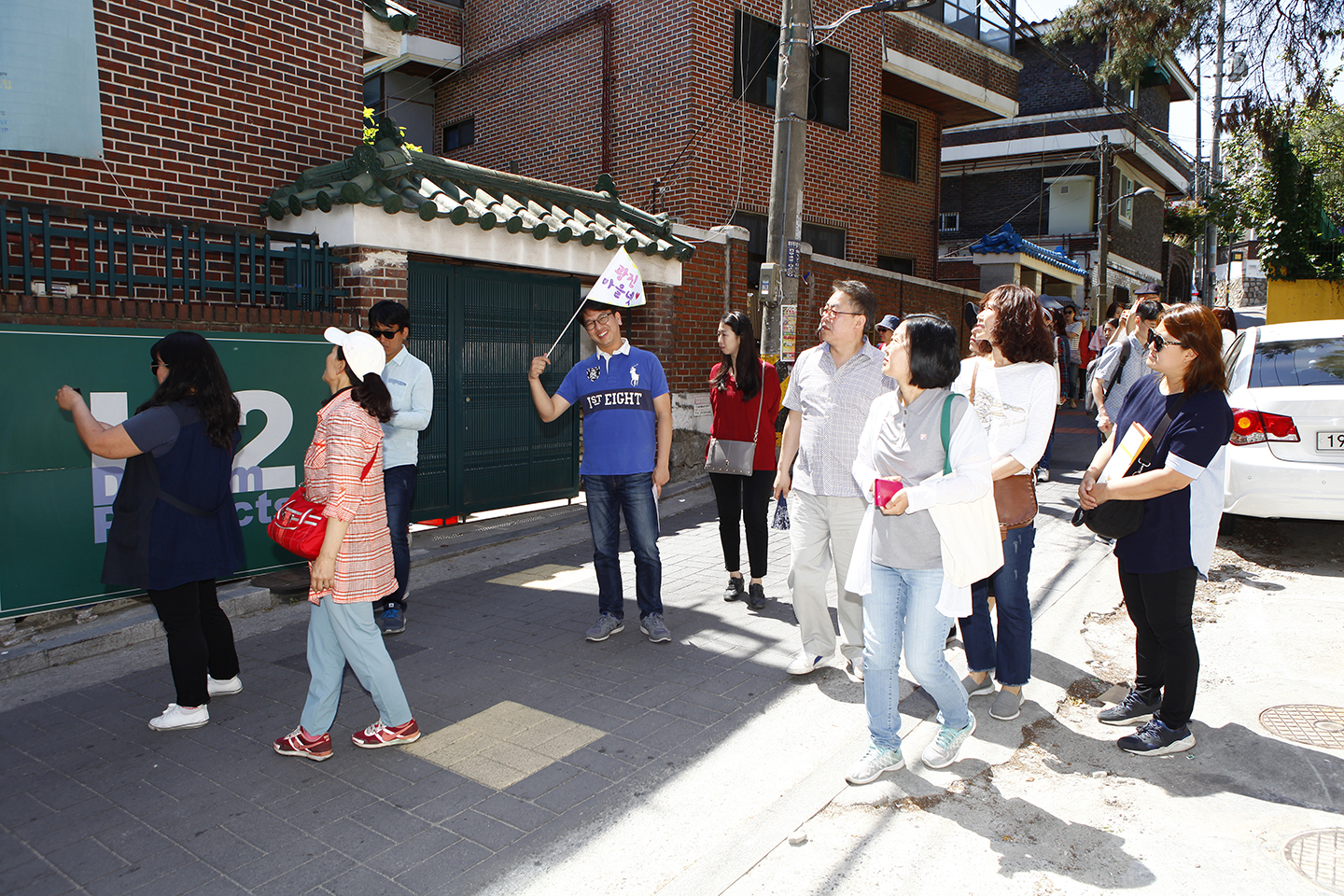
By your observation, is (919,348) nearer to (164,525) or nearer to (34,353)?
(164,525)

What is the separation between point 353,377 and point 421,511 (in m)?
4.39

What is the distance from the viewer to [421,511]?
822cm

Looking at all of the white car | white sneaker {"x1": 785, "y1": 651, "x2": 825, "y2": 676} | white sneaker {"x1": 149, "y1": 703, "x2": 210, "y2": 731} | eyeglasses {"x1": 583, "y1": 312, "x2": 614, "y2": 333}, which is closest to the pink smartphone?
white sneaker {"x1": 785, "y1": 651, "x2": 825, "y2": 676}

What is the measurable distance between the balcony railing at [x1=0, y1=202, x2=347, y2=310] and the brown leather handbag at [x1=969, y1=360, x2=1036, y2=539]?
16.8 feet

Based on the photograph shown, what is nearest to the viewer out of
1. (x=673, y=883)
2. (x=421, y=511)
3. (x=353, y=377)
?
(x=673, y=883)

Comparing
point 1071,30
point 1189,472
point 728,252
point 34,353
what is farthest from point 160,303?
point 1071,30

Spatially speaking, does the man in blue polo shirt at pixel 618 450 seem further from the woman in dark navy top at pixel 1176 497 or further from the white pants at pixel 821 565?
the woman in dark navy top at pixel 1176 497

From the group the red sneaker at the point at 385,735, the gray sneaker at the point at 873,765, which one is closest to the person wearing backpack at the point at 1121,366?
Result: the gray sneaker at the point at 873,765

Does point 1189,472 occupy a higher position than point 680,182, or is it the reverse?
point 680,182

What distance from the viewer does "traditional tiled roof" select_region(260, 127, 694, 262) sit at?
729 cm

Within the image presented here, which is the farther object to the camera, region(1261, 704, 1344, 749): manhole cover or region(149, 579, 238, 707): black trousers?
region(149, 579, 238, 707): black trousers

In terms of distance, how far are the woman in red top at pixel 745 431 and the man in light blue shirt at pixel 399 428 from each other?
6.41 ft

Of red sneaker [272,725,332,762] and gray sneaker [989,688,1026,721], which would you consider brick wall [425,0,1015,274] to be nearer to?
gray sneaker [989,688,1026,721]

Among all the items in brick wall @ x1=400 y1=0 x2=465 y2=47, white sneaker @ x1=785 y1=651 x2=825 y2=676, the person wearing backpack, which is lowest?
white sneaker @ x1=785 y1=651 x2=825 y2=676
